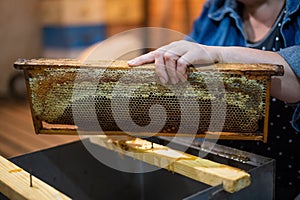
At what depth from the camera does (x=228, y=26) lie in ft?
3.72

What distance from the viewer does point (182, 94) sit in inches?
29.6

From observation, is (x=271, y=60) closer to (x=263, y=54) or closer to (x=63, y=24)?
(x=263, y=54)

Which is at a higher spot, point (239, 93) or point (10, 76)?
point (239, 93)

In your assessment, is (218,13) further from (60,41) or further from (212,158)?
(60,41)

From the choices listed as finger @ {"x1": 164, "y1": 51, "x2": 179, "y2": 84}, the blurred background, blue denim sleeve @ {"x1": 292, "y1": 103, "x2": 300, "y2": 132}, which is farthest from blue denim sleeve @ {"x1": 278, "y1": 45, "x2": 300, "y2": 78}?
the blurred background

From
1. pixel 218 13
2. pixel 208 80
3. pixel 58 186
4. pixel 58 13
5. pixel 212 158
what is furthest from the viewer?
pixel 58 13

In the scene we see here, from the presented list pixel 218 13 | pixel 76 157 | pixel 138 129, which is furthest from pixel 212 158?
pixel 218 13

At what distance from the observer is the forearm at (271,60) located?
0.81 metres

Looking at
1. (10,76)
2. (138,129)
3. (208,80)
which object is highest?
(208,80)

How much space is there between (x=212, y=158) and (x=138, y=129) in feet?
0.55

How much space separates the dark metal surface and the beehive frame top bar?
18cm

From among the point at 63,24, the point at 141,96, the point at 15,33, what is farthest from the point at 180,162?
the point at 15,33

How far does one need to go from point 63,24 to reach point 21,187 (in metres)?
2.68

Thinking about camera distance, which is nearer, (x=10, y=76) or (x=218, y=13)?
(x=218, y=13)
